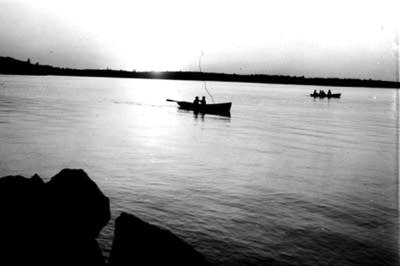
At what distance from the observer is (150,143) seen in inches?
1200

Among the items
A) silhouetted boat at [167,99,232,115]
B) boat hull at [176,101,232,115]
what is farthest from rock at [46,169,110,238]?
boat hull at [176,101,232,115]

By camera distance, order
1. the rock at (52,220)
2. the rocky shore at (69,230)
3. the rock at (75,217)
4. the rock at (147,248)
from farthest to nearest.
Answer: the rock at (75,217) → the rock at (52,220) → the rocky shore at (69,230) → the rock at (147,248)

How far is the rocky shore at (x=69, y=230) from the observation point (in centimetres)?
762

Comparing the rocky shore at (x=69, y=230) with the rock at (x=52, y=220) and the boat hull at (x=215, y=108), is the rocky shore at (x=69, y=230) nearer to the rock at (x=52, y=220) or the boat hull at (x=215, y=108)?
the rock at (x=52, y=220)

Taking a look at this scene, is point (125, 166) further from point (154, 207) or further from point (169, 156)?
point (154, 207)

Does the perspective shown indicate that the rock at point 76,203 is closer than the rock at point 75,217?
No

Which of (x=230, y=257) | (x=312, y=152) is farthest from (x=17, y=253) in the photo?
(x=312, y=152)

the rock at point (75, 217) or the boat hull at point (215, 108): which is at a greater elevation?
the boat hull at point (215, 108)

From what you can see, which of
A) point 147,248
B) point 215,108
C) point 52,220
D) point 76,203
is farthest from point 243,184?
point 215,108

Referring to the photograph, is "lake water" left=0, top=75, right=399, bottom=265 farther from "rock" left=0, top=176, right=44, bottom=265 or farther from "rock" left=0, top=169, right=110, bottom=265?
"rock" left=0, top=176, right=44, bottom=265

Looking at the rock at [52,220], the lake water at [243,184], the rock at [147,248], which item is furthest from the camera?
the lake water at [243,184]

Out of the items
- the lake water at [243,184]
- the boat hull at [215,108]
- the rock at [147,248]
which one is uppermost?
the boat hull at [215,108]

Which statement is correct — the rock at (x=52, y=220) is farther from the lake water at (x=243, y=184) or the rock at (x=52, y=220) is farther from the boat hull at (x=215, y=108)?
the boat hull at (x=215, y=108)

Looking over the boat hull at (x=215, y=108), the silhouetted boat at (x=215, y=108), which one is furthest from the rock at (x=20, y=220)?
the boat hull at (x=215, y=108)
